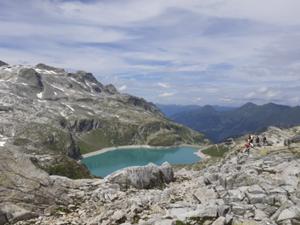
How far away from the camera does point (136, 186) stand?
39719 millimetres

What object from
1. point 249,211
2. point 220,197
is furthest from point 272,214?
point 220,197

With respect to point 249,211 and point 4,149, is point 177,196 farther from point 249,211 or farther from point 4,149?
point 4,149

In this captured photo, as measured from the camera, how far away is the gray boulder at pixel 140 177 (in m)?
39.8

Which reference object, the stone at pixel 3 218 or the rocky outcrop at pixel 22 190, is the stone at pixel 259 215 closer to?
the rocky outcrop at pixel 22 190

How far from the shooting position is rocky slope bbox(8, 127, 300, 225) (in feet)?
81.8

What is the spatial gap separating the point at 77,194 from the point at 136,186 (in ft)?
19.9

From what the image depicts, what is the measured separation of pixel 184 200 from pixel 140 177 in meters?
9.15

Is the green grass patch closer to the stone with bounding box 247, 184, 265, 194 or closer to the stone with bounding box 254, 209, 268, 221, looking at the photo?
the stone with bounding box 247, 184, 265, 194

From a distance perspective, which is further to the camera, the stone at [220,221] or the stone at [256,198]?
the stone at [256,198]

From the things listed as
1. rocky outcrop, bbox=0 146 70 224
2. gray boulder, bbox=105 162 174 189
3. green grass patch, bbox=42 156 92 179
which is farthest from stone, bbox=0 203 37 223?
green grass patch, bbox=42 156 92 179

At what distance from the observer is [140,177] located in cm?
4081

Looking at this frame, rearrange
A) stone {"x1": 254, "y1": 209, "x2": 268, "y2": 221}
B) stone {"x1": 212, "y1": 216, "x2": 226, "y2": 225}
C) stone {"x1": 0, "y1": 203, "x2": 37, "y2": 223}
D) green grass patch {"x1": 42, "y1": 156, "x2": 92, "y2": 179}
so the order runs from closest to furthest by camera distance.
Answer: stone {"x1": 212, "y1": 216, "x2": 226, "y2": 225} < stone {"x1": 254, "y1": 209, "x2": 268, "y2": 221} < stone {"x1": 0, "y1": 203, "x2": 37, "y2": 223} < green grass patch {"x1": 42, "y1": 156, "x2": 92, "y2": 179}

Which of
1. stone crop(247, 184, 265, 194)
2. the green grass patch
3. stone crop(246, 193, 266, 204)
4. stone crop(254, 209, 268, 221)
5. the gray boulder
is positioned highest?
stone crop(247, 184, 265, 194)

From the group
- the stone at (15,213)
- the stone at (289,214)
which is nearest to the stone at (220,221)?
the stone at (289,214)
